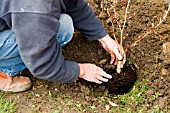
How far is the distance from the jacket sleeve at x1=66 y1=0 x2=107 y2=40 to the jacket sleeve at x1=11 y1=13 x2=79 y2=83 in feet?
1.44

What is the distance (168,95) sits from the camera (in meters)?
2.07

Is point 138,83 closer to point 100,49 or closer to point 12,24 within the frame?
point 100,49

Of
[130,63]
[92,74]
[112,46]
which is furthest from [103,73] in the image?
[130,63]

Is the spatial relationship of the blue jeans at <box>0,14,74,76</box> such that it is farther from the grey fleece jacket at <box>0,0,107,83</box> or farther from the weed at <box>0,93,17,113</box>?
the weed at <box>0,93,17,113</box>

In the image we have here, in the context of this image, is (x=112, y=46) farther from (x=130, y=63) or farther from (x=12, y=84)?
(x=12, y=84)

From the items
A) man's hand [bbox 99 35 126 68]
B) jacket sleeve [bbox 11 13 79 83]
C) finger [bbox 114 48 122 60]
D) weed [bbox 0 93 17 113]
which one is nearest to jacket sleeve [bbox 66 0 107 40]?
man's hand [bbox 99 35 126 68]

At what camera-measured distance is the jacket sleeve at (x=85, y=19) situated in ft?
6.77

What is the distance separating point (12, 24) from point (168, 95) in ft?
3.71

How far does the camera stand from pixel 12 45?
1895 mm

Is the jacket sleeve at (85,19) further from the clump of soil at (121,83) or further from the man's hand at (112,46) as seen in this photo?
the clump of soil at (121,83)

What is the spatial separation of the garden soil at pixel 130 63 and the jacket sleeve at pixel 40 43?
0.38 meters

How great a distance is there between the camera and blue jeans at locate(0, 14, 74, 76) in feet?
6.15

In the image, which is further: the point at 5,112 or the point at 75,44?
the point at 75,44

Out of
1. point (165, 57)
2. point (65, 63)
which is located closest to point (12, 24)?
point (65, 63)
